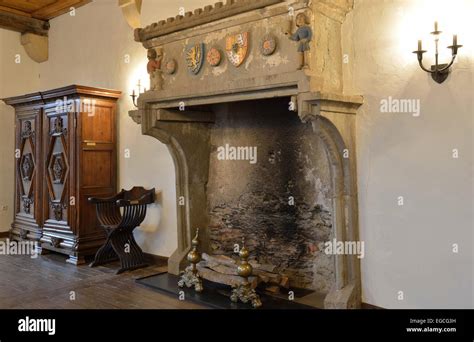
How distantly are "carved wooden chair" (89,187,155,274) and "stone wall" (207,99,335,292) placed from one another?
883 mm

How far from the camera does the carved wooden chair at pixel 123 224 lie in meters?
5.04

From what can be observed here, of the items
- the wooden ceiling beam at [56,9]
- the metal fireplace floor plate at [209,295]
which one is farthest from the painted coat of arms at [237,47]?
the wooden ceiling beam at [56,9]

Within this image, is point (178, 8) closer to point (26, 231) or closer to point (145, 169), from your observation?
point (145, 169)

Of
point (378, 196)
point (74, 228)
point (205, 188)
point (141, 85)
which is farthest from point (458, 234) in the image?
point (74, 228)

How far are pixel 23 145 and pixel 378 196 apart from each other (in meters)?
5.22

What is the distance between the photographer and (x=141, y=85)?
552 cm

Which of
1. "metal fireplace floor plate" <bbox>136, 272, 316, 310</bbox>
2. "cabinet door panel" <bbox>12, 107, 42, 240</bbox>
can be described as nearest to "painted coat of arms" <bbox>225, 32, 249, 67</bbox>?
"metal fireplace floor plate" <bbox>136, 272, 316, 310</bbox>

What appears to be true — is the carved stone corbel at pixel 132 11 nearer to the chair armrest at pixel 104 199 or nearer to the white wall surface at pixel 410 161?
the chair armrest at pixel 104 199

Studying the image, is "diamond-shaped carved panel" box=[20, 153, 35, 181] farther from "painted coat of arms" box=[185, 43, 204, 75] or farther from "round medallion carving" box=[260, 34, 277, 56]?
"round medallion carving" box=[260, 34, 277, 56]

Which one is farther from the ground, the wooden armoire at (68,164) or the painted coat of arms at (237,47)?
the painted coat of arms at (237,47)

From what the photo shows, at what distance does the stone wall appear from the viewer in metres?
4.06

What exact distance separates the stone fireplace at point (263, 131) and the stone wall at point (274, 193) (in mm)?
10

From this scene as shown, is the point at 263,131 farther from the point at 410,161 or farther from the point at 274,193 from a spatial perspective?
the point at 410,161

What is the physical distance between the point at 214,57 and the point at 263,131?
3.09ft
